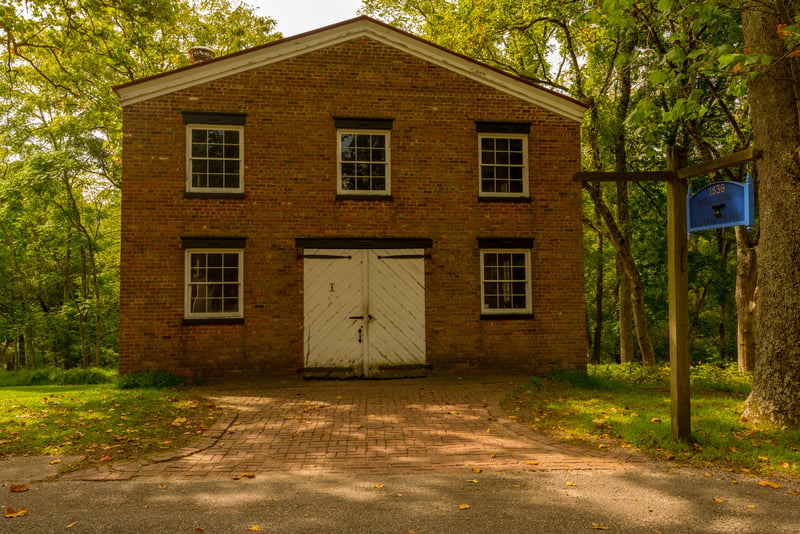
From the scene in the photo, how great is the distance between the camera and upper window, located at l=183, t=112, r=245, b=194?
1197cm

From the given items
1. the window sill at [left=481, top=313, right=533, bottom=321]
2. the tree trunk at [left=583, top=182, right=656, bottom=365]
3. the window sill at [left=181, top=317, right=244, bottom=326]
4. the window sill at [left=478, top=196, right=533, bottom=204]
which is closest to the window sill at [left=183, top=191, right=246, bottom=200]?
the window sill at [left=181, top=317, right=244, bottom=326]

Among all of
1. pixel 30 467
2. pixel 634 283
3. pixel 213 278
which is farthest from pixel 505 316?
pixel 30 467

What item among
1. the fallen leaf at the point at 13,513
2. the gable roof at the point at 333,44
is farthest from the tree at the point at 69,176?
the fallen leaf at the point at 13,513

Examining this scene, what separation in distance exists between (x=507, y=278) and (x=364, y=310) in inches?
128

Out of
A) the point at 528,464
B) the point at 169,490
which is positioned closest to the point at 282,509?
the point at 169,490

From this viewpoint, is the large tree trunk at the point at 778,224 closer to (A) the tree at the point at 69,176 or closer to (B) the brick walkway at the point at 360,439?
(B) the brick walkway at the point at 360,439

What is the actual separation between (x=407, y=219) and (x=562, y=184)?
3622mm

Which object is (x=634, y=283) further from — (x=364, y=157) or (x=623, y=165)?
(x=364, y=157)

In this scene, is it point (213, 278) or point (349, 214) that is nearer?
point (213, 278)

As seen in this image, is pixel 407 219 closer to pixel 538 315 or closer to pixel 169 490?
pixel 538 315

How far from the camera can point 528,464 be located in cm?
607

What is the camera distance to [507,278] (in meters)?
12.8

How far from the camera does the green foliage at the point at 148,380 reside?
36.0 feet

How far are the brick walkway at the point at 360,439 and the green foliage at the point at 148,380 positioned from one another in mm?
1129
